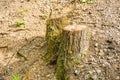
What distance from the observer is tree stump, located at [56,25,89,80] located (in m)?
4.46

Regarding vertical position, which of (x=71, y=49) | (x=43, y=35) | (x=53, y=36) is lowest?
(x=43, y=35)

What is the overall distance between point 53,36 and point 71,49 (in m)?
0.66

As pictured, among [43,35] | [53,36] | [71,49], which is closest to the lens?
[71,49]

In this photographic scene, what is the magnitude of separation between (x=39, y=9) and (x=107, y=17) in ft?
8.00

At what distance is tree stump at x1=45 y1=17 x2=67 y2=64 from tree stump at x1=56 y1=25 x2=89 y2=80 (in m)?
0.33

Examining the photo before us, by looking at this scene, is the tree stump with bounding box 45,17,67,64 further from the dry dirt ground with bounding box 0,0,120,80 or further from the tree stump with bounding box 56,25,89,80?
the tree stump with bounding box 56,25,89,80

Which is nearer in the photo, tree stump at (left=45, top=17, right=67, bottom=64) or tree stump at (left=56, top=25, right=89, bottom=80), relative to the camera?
tree stump at (left=56, top=25, right=89, bottom=80)

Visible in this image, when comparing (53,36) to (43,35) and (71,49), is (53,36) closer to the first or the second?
(71,49)

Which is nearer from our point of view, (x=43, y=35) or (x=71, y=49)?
(x=71, y=49)

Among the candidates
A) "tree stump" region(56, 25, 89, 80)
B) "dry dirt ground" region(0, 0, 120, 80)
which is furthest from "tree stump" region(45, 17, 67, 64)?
"tree stump" region(56, 25, 89, 80)

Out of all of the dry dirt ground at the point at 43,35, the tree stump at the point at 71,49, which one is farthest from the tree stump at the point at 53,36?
the tree stump at the point at 71,49

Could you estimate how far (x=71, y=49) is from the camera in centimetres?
452

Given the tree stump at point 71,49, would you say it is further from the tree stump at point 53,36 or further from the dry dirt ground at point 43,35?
the tree stump at point 53,36

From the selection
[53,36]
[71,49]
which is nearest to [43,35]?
[53,36]
